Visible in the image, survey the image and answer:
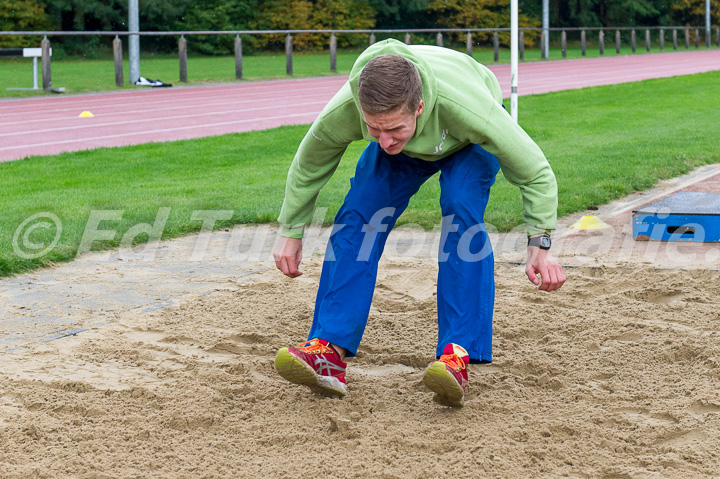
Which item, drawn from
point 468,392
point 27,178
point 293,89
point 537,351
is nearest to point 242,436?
point 468,392

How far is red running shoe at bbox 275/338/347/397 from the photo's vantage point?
333 cm

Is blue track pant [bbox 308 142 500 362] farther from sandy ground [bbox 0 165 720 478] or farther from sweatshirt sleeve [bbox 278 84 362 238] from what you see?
sandy ground [bbox 0 165 720 478]

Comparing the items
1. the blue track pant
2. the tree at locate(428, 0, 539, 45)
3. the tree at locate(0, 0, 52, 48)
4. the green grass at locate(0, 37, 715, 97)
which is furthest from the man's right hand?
the tree at locate(428, 0, 539, 45)

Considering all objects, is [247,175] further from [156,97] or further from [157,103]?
[156,97]

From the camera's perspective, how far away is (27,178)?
9188 millimetres

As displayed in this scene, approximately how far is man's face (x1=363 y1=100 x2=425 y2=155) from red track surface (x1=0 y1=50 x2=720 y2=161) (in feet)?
29.7

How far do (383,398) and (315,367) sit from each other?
0.33 m

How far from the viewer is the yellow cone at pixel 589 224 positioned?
21.8 feet

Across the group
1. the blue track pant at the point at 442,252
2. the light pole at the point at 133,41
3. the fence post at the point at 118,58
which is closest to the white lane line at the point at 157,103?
the fence post at the point at 118,58

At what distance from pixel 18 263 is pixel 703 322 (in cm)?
419

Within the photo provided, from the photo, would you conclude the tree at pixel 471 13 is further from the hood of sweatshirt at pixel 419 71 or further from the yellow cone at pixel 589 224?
the hood of sweatshirt at pixel 419 71

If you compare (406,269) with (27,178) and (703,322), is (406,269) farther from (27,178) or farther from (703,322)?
(27,178)

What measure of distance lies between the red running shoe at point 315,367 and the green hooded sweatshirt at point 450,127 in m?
0.73

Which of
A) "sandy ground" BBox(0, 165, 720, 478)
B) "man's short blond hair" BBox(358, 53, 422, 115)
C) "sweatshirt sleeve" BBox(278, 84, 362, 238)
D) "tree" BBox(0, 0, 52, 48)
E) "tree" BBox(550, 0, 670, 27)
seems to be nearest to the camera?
"man's short blond hair" BBox(358, 53, 422, 115)
